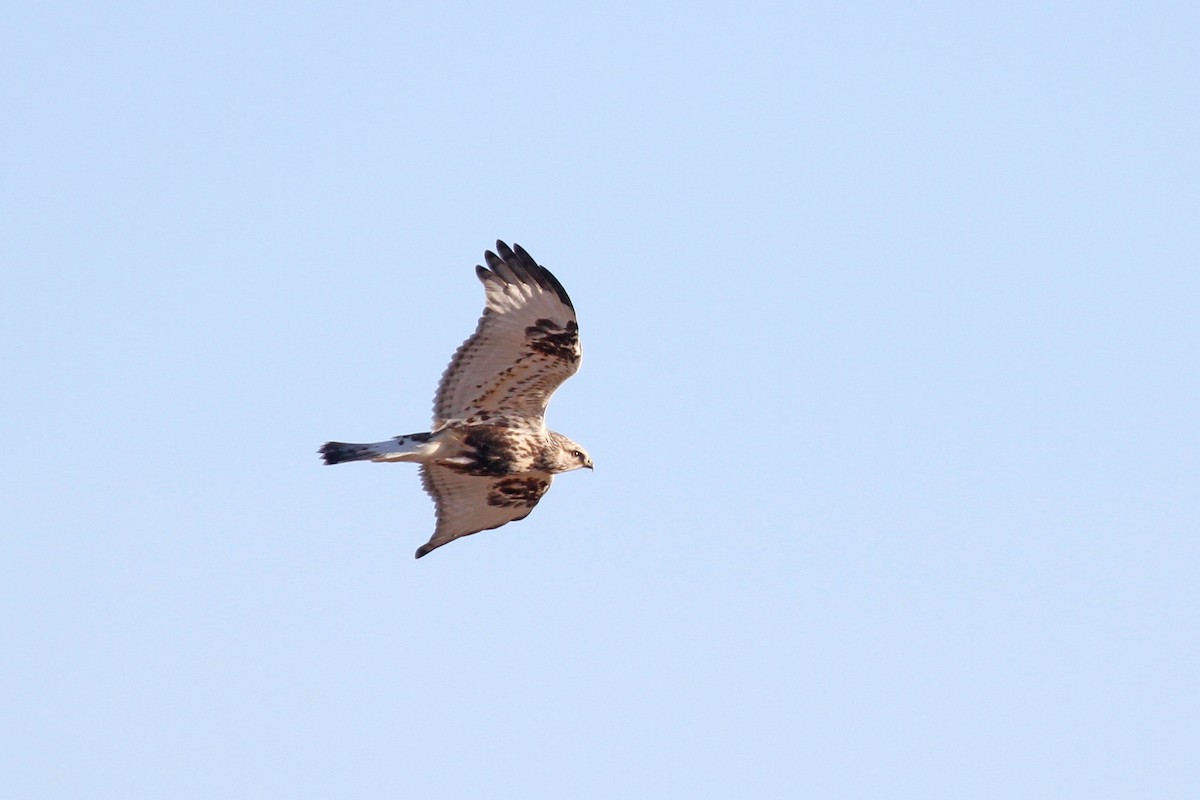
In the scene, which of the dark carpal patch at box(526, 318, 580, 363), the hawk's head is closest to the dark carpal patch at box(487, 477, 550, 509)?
the hawk's head

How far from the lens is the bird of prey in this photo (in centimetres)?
1734

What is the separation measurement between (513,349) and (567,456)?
1392 millimetres

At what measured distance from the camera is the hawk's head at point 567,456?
18312 millimetres

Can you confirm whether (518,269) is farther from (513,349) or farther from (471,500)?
(471,500)

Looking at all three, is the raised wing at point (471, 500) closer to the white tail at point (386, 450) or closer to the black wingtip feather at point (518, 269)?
the white tail at point (386, 450)

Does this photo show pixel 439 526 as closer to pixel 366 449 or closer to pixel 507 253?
pixel 366 449

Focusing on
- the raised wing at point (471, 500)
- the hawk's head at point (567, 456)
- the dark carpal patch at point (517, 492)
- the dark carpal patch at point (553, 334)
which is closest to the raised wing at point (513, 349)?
the dark carpal patch at point (553, 334)

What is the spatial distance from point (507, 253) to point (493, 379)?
48.6 inches

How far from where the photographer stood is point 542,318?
1736 cm

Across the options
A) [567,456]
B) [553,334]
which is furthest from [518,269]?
[567,456]

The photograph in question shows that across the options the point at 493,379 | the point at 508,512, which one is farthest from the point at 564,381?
the point at 508,512

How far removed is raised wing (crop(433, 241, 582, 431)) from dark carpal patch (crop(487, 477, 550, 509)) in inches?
33.3

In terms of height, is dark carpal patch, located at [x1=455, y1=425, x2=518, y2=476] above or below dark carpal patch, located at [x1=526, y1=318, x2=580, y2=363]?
below

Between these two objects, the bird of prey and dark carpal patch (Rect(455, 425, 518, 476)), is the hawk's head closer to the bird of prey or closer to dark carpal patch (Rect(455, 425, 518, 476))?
the bird of prey
